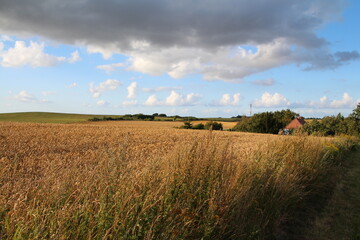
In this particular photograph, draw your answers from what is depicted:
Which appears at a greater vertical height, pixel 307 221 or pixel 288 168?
pixel 288 168

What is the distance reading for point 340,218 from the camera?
6.40 metres

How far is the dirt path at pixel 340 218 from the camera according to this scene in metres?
5.52

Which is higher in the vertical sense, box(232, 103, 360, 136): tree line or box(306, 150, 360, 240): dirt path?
box(232, 103, 360, 136): tree line

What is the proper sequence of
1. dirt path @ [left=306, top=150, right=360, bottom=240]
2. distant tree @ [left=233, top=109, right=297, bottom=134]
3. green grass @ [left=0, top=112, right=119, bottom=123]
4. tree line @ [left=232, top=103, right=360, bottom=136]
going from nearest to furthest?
1. dirt path @ [left=306, top=150, right=360, bottom=240]
2. tree line @ [left=232, top=103, right=360, bottom=136]
3. distant tree @ [left=233, top=109, right=297, bottom=134]
4. green grass @ [left=0, top=112, right=119, bottom=123]

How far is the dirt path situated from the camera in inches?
218

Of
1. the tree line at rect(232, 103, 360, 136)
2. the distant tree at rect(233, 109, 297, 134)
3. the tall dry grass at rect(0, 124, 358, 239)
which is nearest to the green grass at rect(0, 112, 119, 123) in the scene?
the distant tree at rect(233, 109, 297, 134)

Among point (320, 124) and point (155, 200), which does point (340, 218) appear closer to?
point (155, 200)

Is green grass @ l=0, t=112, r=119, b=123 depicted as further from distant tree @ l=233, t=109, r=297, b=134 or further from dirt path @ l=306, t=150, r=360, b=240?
dirt path @ l=306, t=150, r=360, b=240

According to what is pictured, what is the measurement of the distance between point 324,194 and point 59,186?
7891 millimetres

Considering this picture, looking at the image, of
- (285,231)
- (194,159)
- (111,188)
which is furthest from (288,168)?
(111,188)

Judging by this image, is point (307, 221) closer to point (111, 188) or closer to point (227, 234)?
point (227, 234)

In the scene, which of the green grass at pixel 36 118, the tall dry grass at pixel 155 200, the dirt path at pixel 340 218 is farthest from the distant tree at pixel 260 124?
the tall dry grass at pixel 155 200

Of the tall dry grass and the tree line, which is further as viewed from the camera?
the tree line

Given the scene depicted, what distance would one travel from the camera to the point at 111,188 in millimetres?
3398
